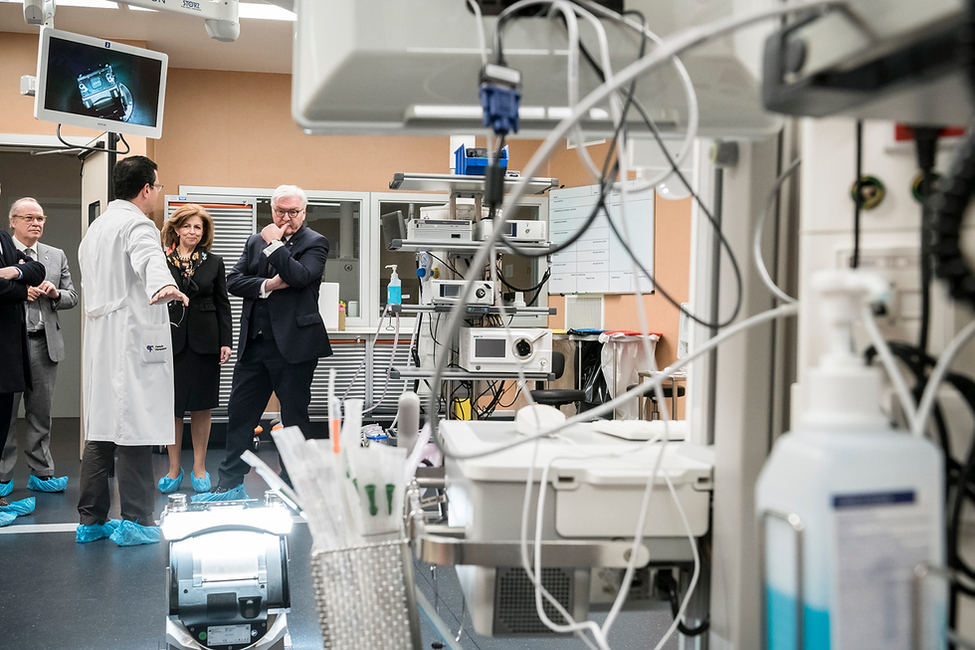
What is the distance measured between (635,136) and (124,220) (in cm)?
260

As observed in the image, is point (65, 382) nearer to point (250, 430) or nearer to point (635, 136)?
point (250, 430)

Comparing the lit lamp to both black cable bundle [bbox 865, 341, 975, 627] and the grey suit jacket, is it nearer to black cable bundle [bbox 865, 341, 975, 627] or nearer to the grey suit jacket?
black cable bundle [bbox 865, 341, 975, 627]

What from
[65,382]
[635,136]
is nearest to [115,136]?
[635,136]

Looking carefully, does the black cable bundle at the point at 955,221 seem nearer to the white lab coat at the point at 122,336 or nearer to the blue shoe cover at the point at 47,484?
the white lab coat at the point at 122,336

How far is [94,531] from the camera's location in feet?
10.2

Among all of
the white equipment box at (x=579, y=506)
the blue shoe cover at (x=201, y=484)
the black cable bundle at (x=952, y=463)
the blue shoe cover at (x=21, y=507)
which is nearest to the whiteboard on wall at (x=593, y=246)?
the blue shoe cover at (x=201, y=484)

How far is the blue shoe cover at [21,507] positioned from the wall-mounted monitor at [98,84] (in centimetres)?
168

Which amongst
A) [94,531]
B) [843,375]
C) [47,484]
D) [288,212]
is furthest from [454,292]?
[843,375]

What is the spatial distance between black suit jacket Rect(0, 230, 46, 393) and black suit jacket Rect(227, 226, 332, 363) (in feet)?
2.79

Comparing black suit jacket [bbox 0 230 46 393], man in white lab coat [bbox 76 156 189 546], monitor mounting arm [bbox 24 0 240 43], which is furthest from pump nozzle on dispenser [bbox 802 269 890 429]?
black suit jacket [bbox 0 230 46 393]

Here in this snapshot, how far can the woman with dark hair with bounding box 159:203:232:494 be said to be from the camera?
3869 millimetres

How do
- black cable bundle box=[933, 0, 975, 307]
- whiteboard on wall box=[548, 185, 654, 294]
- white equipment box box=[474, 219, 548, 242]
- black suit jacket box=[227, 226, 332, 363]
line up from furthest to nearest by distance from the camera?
whiteboard on wall box=[548, 185, 654, 294], black suit jacket box=[227, 226, 332, 363], white equipment box box=[474, 219, 548, 242], black cable bundle box=[933, 0, 975, 307]

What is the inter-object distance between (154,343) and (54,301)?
1464mm

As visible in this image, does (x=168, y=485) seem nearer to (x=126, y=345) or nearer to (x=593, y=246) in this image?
(x=126, y=345)
